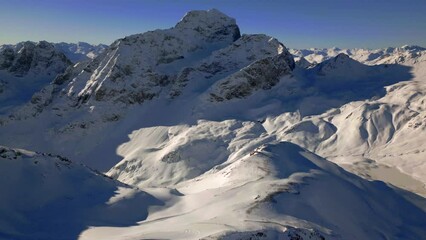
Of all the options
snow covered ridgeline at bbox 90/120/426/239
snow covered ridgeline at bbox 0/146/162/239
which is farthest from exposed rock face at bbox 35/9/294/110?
snow covered ridgeline at bbox 0/146/162/239

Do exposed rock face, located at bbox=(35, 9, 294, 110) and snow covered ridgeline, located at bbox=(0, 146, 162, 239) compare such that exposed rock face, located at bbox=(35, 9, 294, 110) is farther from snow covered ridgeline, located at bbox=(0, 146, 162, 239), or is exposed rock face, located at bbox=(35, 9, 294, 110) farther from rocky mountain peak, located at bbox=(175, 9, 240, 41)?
snow covered ridgeline, located at bbox=(0, 146, 162, 239)

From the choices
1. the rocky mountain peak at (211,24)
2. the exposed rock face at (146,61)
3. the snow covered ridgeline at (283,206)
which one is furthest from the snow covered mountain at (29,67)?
the snow covered ridgeline at (283,206)

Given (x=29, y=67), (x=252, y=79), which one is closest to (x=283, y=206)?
(x=252, y=79)

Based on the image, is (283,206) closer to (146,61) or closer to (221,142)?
(221,142)

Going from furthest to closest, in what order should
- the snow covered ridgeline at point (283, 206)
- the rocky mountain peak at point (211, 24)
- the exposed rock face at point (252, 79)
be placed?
the rocky mountain peak at point (211, 24), the exposed rock face at point (252, 79), the snow covered ridgeline at point (283, 206)

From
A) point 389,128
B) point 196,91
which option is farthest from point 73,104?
point 389,128

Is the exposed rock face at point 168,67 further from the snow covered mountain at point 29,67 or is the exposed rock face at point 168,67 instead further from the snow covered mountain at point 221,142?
the snow covered mountain at point 29,67
